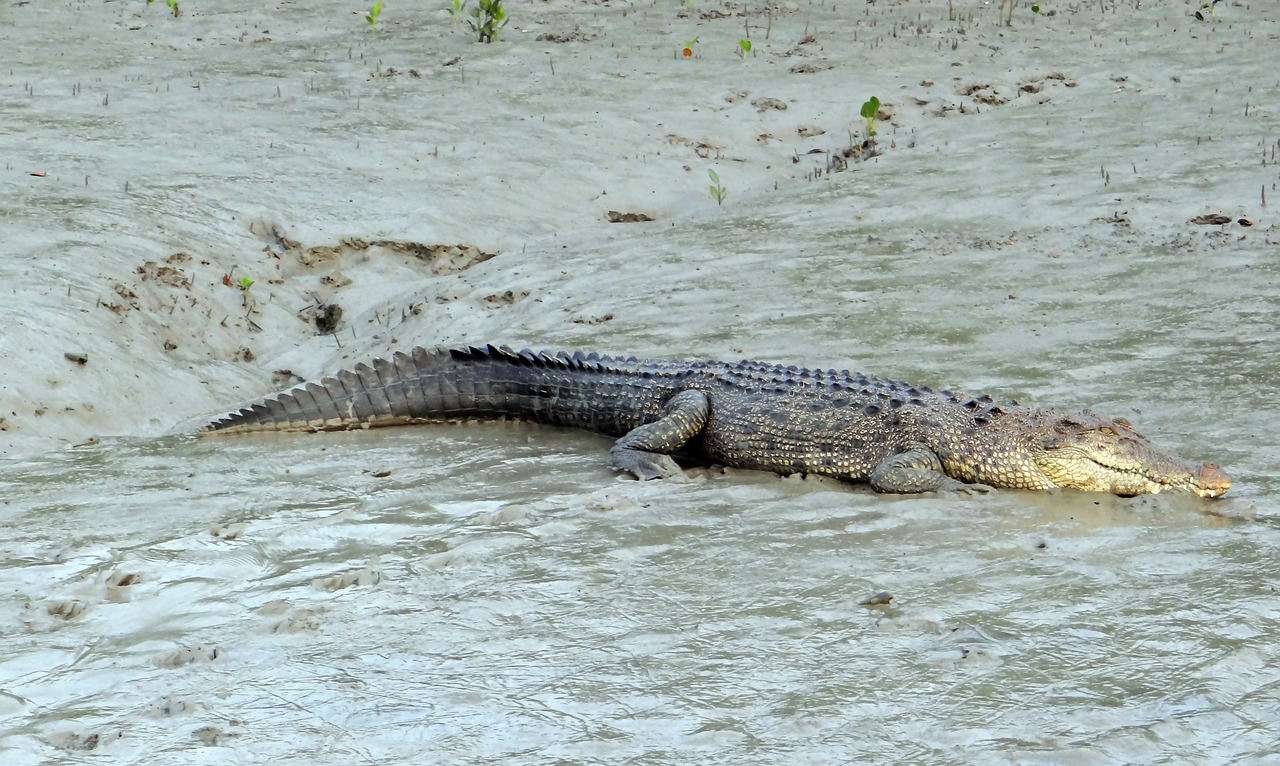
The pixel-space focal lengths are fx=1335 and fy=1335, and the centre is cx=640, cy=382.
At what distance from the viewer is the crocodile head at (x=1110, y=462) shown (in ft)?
16.3

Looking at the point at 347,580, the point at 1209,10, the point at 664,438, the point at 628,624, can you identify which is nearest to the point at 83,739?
the point at 347,580

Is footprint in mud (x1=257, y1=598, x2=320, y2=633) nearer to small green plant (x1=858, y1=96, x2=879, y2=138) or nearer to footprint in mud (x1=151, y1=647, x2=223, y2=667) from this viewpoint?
footprint in mud (x1=151, y1=647, x2=223, y2=667)

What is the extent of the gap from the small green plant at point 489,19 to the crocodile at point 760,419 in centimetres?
742

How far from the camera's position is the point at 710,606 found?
4047 millimetres

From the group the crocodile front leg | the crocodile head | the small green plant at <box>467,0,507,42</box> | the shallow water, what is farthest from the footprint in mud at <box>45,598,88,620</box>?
the small green plant at <box>467,0,507,42</box>

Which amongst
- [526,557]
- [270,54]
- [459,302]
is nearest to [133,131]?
[270,54]

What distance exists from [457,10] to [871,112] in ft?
17.2

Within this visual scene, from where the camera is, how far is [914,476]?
17.6ft

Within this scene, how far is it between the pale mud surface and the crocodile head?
0.10 m

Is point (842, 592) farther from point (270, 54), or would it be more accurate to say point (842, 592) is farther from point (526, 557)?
point (270, 54)

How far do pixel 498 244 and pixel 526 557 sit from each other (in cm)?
572

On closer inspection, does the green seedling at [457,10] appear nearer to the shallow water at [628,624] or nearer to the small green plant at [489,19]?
the small green plant at [489,19]

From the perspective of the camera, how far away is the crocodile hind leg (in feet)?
19.1

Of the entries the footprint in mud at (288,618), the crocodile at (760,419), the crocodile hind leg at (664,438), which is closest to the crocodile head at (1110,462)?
the crocodile at (760,419)
